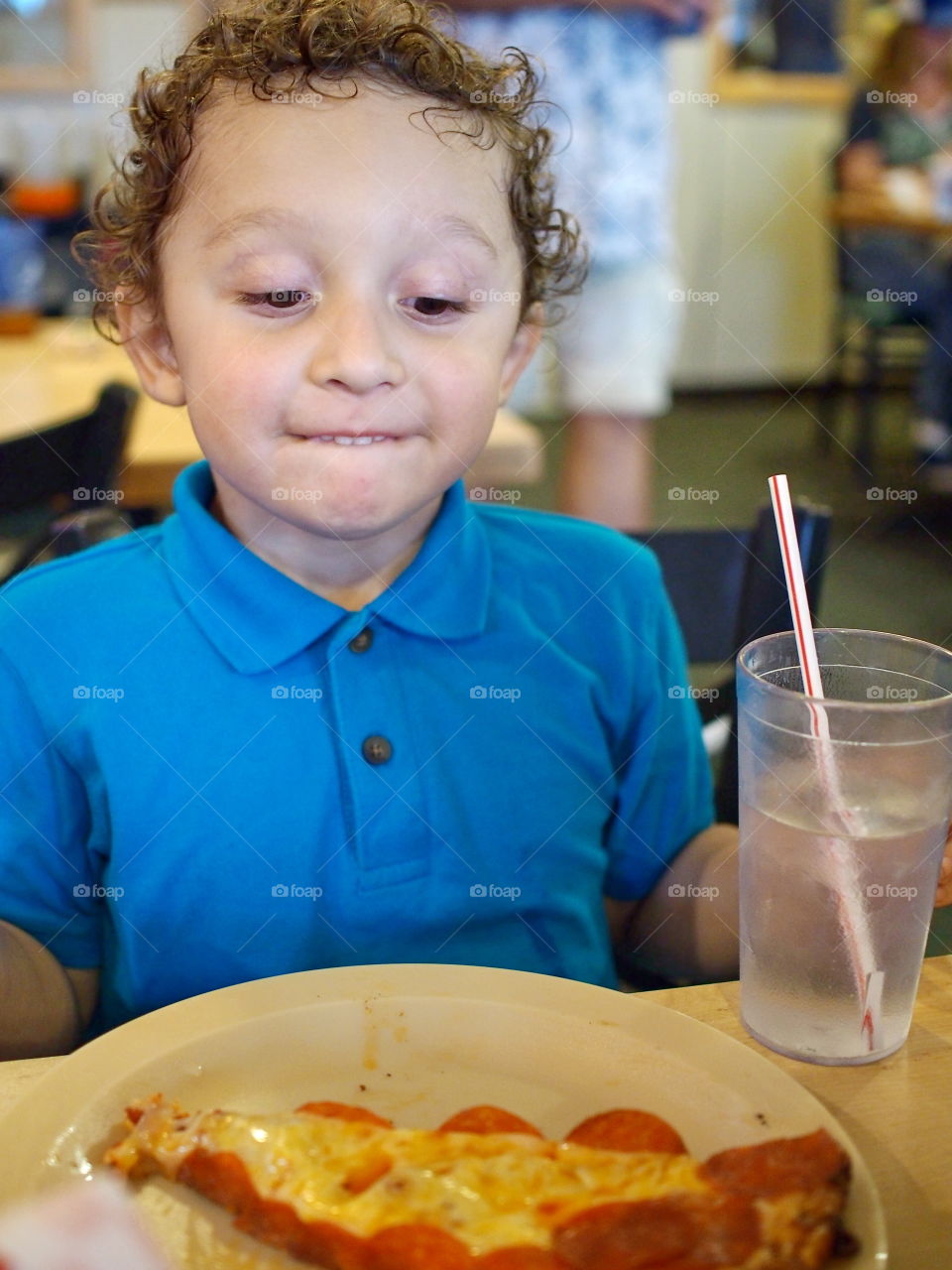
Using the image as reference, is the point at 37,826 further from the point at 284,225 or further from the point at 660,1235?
the point at 660,1235

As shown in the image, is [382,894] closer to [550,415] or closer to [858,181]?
[550,415]

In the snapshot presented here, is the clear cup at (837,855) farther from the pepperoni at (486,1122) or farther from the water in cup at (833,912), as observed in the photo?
the pepperoni at (486,1122)

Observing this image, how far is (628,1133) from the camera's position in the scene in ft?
1.88

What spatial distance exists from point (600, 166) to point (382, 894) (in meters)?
1.87

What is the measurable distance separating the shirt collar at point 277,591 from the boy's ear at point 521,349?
4.5 inches

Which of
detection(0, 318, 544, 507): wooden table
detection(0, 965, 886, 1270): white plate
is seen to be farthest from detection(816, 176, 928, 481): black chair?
detection(0, 965, 886, 1270): white plate

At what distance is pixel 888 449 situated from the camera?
4785 millimetres

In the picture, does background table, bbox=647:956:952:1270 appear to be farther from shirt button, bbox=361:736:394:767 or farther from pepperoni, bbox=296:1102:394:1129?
shirt button, bbox=361:736:394:767

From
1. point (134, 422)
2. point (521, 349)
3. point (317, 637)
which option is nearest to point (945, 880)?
point (317, 637)

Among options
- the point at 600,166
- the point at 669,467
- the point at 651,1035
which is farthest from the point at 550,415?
the point at 651,1035

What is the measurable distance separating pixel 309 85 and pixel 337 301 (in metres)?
0.18

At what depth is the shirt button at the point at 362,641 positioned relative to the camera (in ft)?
3.09

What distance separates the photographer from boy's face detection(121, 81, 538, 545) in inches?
32.7

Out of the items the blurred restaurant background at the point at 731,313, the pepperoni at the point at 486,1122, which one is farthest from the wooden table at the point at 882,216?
the pepperoni at the point at 486,1122
